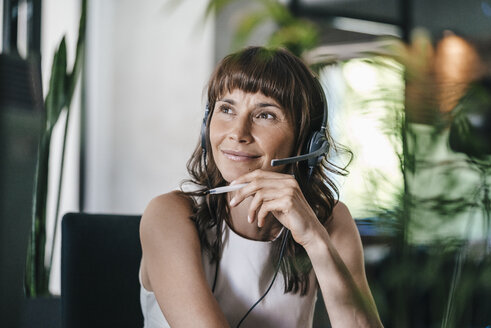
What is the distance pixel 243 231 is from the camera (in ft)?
4.18

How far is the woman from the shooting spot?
1104 millimetres

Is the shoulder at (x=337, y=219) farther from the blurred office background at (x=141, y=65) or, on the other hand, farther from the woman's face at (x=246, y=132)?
the blurred office background at (x=141, y=65)

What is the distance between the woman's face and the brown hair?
0.8 inches

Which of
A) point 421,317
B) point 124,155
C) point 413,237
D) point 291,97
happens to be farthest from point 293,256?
point 124,155

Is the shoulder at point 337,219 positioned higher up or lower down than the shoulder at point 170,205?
lower down

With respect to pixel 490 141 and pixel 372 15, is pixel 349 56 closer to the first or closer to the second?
pixel 490 141

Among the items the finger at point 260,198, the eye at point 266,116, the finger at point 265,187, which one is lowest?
the finger at point 260,198

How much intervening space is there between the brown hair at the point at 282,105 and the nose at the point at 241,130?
0.23ft

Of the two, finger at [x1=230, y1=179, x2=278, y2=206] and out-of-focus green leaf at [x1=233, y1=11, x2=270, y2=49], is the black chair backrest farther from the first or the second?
out-of-focus green leaf at [x1=233, y1=11, x2=270, y2=49]

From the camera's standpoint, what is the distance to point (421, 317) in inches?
20.0

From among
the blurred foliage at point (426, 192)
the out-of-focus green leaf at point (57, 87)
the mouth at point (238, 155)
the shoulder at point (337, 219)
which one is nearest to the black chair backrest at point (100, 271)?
the mouth at point (238, 155)

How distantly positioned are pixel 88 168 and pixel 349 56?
12.5 ft

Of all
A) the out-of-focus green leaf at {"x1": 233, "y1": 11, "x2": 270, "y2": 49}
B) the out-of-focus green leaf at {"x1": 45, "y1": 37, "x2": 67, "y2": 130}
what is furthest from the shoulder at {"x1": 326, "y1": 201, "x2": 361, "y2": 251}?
the out-of-focus green leaf at {"x1": 45, "y1": 37, "x2": 67, "y2": 130}

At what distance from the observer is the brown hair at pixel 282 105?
1.18 metres
